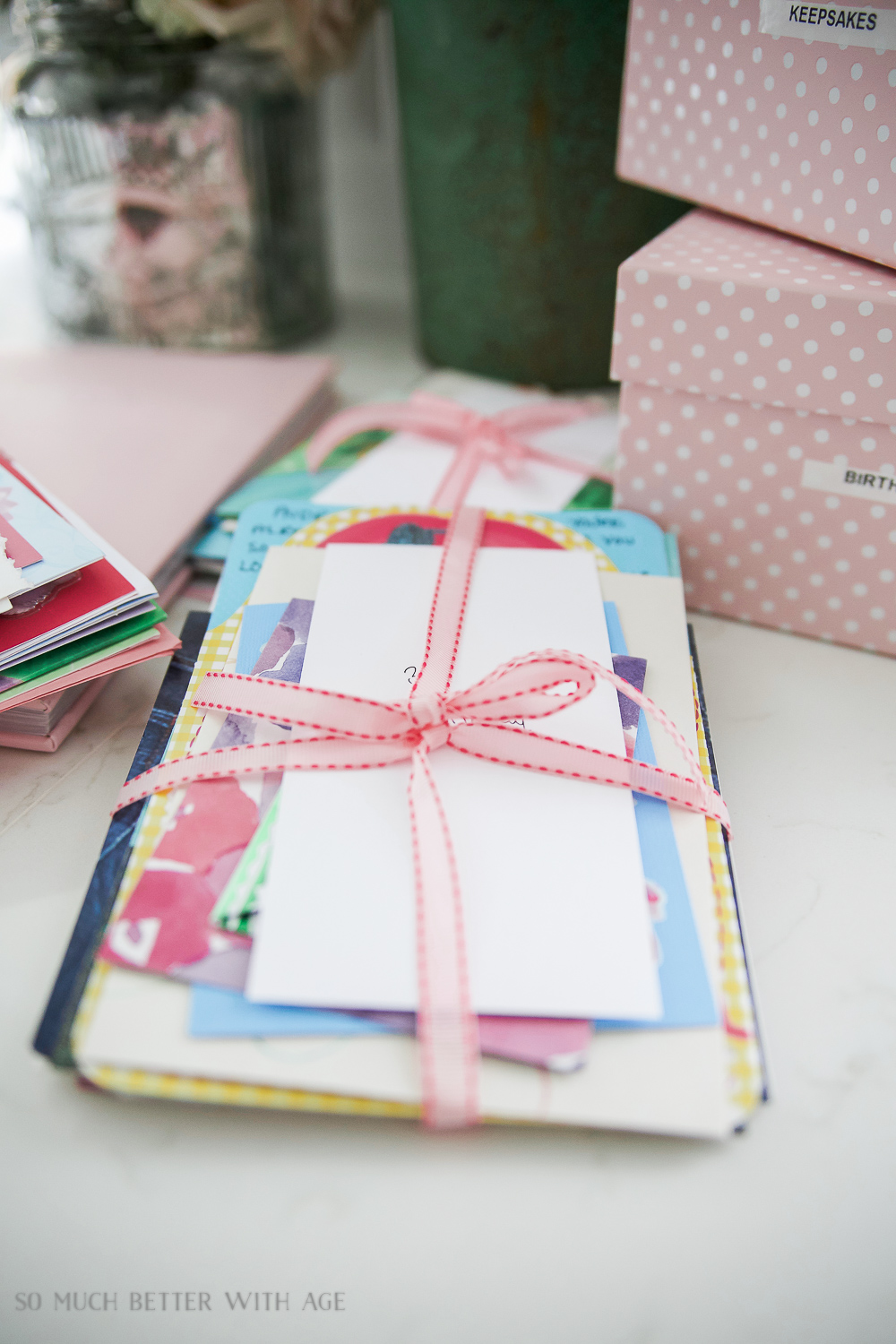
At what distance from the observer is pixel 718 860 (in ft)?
1.30

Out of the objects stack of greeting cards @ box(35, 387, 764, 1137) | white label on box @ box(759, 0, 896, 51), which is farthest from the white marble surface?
white label on box @ box(759, 0, 896, 51)

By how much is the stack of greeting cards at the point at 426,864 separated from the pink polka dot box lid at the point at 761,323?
11 cm

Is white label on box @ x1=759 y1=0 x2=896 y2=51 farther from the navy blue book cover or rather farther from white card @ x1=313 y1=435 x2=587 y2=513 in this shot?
the navy blue book cover

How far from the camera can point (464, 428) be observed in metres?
0.65

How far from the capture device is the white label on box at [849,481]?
1.61 ft

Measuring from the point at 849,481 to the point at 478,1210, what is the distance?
0.39 meters

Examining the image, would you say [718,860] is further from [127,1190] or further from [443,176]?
[443,176]

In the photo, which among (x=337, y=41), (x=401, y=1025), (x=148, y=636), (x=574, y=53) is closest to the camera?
(x=401, y=1025)

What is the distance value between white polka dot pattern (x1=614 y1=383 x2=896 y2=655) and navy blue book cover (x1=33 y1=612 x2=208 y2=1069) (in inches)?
10.8

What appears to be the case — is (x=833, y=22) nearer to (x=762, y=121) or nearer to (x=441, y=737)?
(x=762, y=121)

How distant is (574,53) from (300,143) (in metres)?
0.26

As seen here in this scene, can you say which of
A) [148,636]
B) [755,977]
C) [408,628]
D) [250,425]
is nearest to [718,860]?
[755,977]

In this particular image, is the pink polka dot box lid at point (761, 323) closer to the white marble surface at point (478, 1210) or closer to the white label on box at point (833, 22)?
the white label on box at point (833, 22)

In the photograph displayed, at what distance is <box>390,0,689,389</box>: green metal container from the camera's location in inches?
23.7
